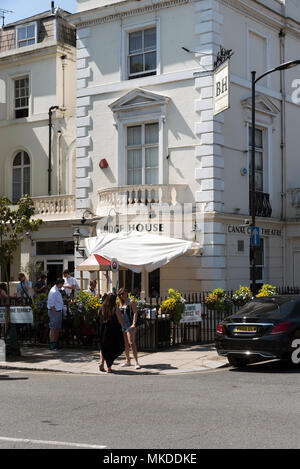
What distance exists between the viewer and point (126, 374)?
13492 mm

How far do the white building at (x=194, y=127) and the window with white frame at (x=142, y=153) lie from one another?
3 centimetres

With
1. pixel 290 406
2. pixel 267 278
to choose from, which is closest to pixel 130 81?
pixel 267 278

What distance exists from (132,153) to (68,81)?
21.9 feet

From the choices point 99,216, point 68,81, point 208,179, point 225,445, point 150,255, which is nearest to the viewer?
point 225,445

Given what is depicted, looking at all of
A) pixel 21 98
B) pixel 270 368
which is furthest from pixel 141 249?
pixel 21 98

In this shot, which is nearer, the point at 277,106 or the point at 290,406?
the point at 290,406

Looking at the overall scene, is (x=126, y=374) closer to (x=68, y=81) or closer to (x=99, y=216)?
(x=99, y=216)

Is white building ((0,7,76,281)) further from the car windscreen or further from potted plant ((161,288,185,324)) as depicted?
the car windscreen

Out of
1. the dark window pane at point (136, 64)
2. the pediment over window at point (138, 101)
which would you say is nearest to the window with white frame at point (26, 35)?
the dark window pane at point (136, 64)

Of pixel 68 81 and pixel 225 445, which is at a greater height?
pixel 68 81

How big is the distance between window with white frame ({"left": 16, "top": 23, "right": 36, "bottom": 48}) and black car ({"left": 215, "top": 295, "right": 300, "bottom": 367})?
1976cm

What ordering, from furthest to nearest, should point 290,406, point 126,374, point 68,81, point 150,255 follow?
point 68,81, point 150,255, point 126,374, point 290,406

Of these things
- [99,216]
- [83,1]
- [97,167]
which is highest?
[83,1]

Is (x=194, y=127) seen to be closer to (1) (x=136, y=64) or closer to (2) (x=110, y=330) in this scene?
(1) (x=136, y=64)
